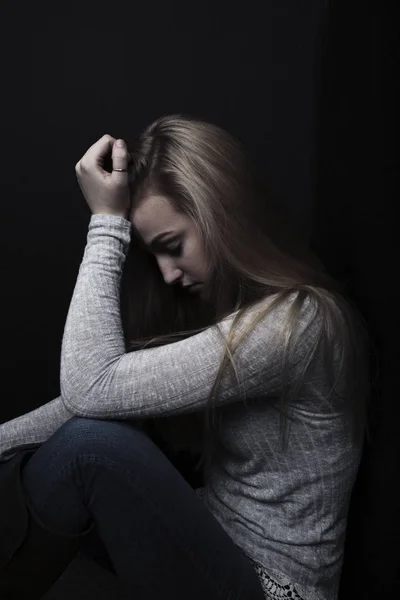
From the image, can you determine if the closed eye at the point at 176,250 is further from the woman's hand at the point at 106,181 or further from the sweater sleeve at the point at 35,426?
the sweater sleeve at the point at 35,426

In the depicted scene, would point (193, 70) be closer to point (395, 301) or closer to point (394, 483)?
point (395, 301)

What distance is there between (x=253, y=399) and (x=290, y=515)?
19 cm

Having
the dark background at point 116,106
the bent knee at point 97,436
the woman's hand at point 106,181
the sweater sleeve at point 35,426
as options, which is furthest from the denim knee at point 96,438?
the dark background at point 116,106

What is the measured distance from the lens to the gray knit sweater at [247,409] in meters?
1.12

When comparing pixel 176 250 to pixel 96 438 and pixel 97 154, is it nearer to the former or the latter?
pixel 97 154

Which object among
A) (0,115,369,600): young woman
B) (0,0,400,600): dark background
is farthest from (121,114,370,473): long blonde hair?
(0,0,400,600): dark background

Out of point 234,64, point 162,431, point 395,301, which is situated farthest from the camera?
point 234,64

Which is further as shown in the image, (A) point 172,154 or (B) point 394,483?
(A) point 172,154

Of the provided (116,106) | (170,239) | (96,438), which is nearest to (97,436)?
(96,438)

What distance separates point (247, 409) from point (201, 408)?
11 centimetres

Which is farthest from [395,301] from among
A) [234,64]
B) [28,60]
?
[28,60]

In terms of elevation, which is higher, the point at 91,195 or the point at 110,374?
the point at 91,195

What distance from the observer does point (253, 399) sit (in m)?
1.22

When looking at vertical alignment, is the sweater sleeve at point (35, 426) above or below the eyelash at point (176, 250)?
below
